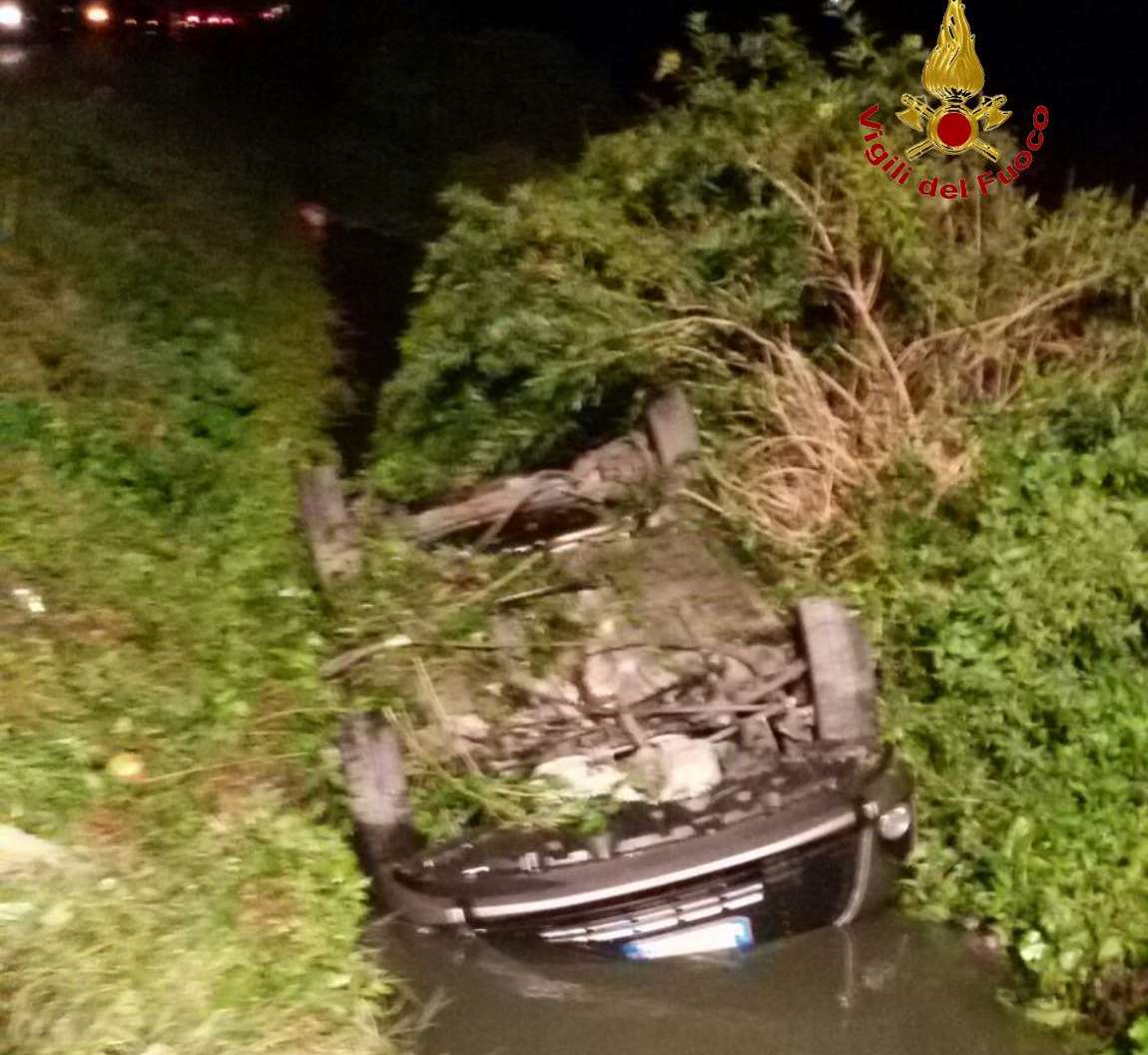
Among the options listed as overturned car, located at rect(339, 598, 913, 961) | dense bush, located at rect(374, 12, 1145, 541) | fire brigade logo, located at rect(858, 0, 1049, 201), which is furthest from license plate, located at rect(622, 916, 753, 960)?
fire brigade logo, located at rect(858, 0, 1049, 201)

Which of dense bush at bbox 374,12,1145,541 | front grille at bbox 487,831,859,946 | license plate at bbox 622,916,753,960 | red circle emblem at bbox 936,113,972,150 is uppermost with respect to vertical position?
red circle emblem at bbox 936,113,972,150

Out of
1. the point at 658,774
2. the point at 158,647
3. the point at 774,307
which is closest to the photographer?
the point at 658,774

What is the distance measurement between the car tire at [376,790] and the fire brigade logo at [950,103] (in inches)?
147

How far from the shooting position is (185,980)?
331 cm

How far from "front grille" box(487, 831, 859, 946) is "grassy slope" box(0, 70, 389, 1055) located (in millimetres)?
651

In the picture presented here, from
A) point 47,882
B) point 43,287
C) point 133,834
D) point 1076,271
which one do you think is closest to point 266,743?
Answer: point 133,834

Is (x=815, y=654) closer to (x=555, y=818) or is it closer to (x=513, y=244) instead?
(x=555, y=818)

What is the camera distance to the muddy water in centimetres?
365

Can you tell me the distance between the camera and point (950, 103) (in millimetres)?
5801

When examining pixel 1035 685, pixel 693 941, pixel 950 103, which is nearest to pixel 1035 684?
pixel 1035 685

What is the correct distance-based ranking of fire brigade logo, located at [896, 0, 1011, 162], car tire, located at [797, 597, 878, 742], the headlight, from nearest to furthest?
car tire, located at [797, 597, 878, 742] < fire brigade logo, located at [896, 0, 1011, 162] < the headlight

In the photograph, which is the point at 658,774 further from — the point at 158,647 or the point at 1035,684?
the point at 158,647

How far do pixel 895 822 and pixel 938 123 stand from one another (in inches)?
141

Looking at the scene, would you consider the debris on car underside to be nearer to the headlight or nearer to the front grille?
the front grille
